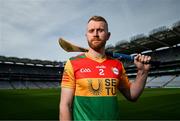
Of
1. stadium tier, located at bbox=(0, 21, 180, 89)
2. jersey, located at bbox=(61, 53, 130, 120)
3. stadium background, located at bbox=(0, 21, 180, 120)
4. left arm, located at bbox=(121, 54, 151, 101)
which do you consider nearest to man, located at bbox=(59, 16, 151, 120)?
jersey, located at bbox=(61, 53, 130, 120)

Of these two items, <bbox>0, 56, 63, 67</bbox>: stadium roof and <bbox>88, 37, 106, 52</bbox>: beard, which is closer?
→ <bbox>88, 37, 106, 52</bbox>: beard

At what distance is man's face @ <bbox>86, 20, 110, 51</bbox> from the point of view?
10.3ft

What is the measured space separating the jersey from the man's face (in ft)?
0.66

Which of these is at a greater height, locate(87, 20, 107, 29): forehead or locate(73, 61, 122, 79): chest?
locate(87, 20, 107, 29): forehead

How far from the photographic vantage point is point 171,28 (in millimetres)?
61094

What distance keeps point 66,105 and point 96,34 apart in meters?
0.87

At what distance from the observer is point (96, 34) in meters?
3.12

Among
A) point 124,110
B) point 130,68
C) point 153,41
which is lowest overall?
point 124,110

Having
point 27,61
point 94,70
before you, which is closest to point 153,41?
point 27,61

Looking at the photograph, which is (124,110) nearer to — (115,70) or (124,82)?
(124,82)

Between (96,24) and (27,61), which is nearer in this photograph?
(96,24)

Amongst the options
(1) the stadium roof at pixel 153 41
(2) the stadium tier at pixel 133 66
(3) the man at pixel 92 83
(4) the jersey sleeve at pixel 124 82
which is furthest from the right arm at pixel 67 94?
(1) the stadium roof at pixel 153 41

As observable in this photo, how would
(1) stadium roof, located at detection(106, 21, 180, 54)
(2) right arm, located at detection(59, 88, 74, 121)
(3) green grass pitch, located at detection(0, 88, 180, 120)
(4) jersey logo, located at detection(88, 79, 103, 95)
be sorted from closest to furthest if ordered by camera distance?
(2) right arm, located at detection(59, 88, 74, 121) < (4) jersey logo, located at detection(88, 79, 103, 95) < (3) green grass pitch, located at detection(0, 88, 180, 120) < (1) stadium roof, located at detection(106, 21, 180, 54)

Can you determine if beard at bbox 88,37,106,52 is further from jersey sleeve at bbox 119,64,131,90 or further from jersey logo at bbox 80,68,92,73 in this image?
jersey sleeve at bbox 119,64,131,90
